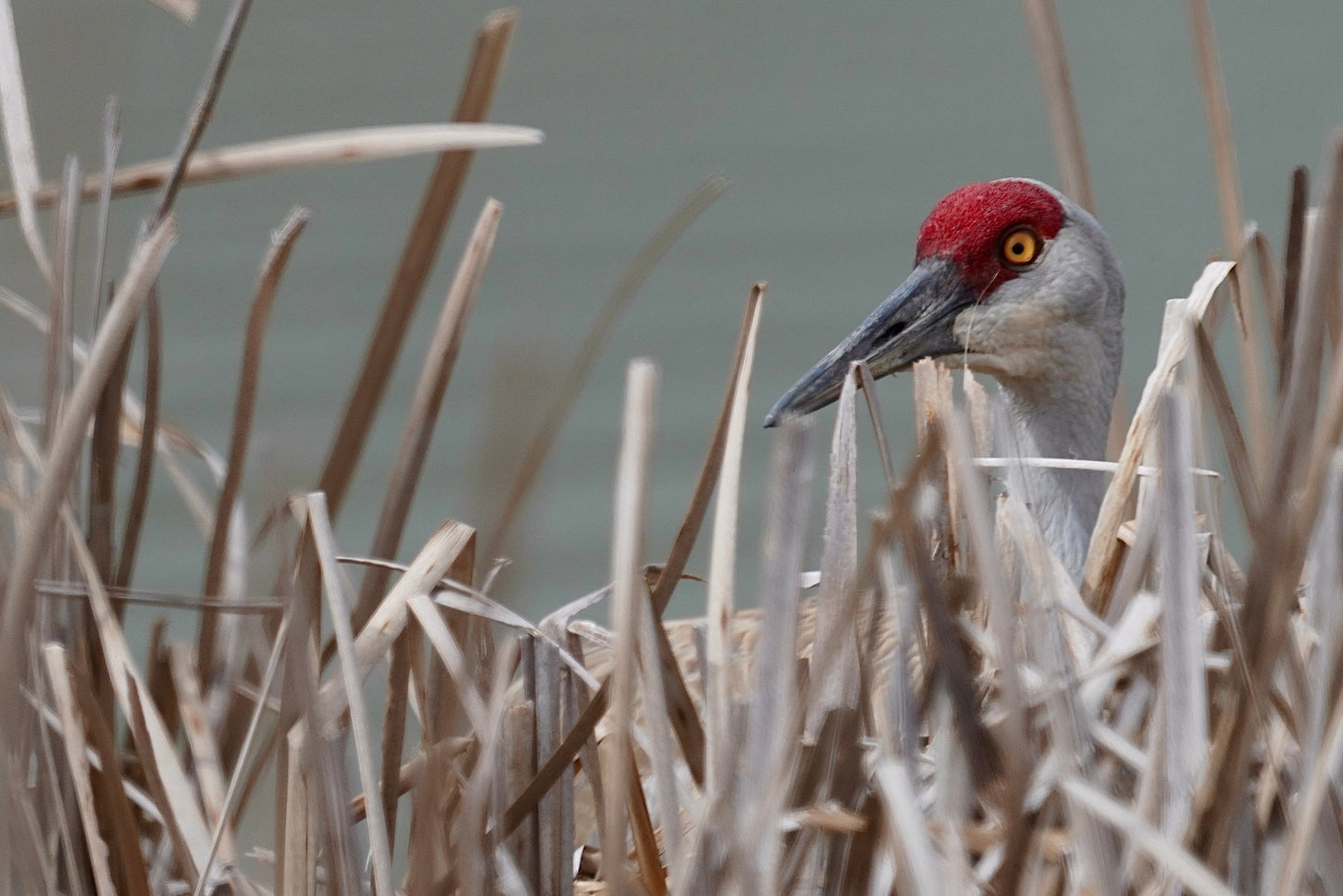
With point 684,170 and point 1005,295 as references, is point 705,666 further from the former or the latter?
point 684,170

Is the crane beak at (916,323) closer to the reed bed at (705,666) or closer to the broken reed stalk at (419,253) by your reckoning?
the reed bed at (705,666)

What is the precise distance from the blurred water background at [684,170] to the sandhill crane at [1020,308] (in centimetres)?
186

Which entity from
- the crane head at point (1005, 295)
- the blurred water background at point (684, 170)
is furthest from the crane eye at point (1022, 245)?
the blurred water background at point (684, 170)

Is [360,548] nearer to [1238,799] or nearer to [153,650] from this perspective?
[153,650]

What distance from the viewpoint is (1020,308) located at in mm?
1702

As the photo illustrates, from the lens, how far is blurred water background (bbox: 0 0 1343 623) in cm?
368

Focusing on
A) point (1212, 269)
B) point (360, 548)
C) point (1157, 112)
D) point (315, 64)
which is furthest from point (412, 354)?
point (1212, 269)

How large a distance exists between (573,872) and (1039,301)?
0.92 meters

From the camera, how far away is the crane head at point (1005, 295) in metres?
1.70

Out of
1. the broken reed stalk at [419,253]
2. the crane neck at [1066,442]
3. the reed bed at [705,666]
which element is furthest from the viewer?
the crane neck at [1066,442]

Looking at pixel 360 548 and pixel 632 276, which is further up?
pixel 632 276

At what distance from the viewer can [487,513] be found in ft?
2.28

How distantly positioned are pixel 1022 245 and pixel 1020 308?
7 cm

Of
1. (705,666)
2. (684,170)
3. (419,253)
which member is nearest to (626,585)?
(705,666)
